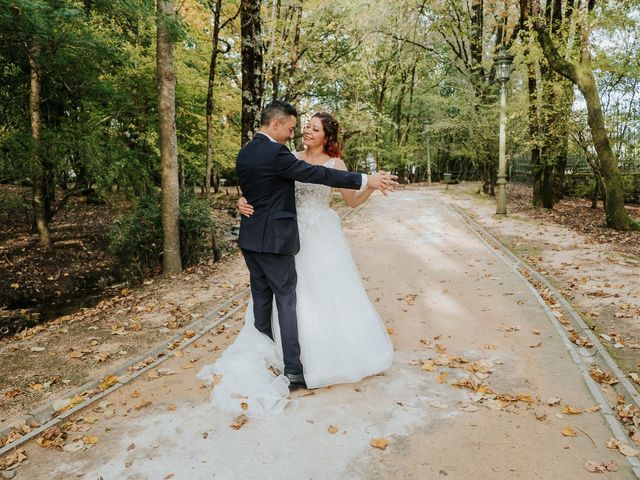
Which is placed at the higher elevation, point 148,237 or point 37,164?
point 37,164

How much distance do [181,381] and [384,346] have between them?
2.06 metres

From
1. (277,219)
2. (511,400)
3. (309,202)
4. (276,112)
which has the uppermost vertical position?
(276,112)

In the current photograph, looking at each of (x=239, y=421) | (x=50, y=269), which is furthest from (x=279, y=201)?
(x=50, y=269)

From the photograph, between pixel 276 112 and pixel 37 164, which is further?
pixel 37 164

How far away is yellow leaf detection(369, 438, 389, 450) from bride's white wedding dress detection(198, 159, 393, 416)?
2.94 feet

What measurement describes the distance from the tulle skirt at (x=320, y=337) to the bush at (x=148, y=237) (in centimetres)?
590

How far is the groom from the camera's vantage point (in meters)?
3.81

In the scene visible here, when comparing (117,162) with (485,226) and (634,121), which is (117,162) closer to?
(485,226)

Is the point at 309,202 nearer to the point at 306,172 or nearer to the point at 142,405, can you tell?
the point at 306,172

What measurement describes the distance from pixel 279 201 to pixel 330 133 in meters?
0.92

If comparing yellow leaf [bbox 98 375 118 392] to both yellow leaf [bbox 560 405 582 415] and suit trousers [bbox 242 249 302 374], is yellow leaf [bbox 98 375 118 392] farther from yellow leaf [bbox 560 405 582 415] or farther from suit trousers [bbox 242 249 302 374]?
yellow leaf [bbox 560 405 582 415]

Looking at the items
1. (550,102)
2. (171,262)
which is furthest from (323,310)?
(550,102)

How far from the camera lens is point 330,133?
4.37 m

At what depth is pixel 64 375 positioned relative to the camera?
4844 millimetres
